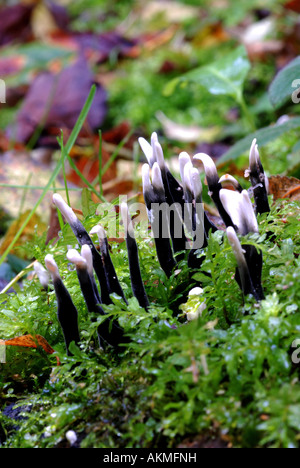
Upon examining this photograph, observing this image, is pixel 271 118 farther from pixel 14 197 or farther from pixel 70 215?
pixel 70 215

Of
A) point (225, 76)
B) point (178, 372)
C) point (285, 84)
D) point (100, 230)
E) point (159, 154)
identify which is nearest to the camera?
point (178, 372)

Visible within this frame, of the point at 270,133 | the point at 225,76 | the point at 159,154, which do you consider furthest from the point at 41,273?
the point at 225,76

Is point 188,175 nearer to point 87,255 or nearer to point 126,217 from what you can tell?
point 126,217

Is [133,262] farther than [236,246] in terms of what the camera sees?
Yes

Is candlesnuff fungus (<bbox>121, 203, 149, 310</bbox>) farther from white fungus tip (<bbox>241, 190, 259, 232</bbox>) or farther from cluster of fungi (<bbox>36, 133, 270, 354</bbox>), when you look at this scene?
white fungus tip (<bbox>241, 190, 259, 232</bbox>)

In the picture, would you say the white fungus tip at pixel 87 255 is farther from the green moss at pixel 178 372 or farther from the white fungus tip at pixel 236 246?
the white fungus tip at pixel 236 246

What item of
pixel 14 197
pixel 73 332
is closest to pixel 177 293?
pixel 73 332

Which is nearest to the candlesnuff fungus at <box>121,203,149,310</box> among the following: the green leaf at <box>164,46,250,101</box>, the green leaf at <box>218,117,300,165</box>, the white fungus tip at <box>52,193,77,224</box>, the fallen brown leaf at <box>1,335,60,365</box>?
the white fungus tip at <box>52,193,77,224</box>
